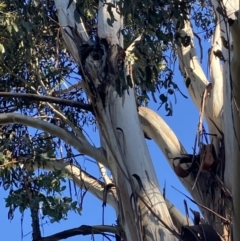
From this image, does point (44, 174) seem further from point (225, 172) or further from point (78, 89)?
point (225, 172)

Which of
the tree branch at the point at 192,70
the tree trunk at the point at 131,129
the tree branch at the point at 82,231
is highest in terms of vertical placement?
the tree branch at the point at 192,70

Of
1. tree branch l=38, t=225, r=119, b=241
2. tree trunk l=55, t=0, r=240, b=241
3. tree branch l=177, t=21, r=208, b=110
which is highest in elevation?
tree branch l=177, t=21, r=208, b=110

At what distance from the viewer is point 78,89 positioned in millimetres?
6922

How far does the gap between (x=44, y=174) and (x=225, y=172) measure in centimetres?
192

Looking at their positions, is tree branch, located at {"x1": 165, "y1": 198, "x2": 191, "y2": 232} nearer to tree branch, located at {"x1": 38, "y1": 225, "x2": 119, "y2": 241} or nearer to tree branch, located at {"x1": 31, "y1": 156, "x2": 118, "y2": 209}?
tree branch, located at {"x1": 38, "y1": 225, "x2": 119, "y2": 241}

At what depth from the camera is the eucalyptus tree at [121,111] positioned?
14.4ft

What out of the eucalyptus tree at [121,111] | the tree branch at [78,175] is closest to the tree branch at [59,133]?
the eucalyptus tree at [121,111]

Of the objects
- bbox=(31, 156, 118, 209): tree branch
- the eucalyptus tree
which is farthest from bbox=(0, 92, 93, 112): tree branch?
bbox=(31, 156, 118, 209): tree branch

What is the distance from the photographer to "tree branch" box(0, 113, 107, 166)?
5207 mm

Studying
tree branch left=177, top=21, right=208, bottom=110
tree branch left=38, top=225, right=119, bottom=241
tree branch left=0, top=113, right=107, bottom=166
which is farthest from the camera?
tree branch left=177, top=21, right=208, bottom=110

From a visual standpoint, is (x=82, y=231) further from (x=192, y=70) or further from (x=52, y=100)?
(x=192, y=70)

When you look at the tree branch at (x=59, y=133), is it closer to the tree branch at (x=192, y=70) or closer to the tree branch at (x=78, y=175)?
the tree branch at (x=78, y=175)

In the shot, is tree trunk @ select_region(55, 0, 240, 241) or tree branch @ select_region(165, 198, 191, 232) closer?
tree trunk @ select_region(55, 0, 240, 241)

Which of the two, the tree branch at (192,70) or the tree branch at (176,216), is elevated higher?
the tree branch at (192,70)
